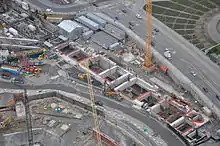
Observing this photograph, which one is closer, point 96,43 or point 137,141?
point 137,141

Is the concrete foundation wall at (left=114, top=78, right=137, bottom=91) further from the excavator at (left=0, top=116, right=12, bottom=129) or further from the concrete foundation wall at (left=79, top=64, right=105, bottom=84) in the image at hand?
the excavator at (left=0, top=116, right=12, bottom=129)

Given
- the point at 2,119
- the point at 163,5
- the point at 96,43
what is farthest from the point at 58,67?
the point at 163,5

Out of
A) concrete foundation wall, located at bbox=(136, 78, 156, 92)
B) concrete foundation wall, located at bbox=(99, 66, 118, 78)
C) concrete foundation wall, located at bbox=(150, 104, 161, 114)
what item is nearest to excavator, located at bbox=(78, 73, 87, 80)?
concrete foundation wall, located at bbox=(99, 66, 118, 78)

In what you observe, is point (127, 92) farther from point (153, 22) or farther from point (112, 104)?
point (153, 22)

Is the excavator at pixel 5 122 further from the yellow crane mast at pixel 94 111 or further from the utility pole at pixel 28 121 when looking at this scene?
the yellow crane mast at pixel 94 111

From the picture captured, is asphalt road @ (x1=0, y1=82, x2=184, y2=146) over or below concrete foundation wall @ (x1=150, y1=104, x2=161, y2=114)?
below

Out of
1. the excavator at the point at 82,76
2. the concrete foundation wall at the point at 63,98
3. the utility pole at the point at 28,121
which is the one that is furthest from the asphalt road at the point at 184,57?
the utility pole at the point at 28,121

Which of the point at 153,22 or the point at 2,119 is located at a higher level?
the point at 153,22

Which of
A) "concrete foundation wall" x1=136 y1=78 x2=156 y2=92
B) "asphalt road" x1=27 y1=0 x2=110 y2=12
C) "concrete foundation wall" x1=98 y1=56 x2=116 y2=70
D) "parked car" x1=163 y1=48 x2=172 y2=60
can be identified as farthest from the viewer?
"asphalt road" x1=27 y1=0 x2=110 y2=12

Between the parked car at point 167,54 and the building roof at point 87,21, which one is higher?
the parked car at point 167,54
